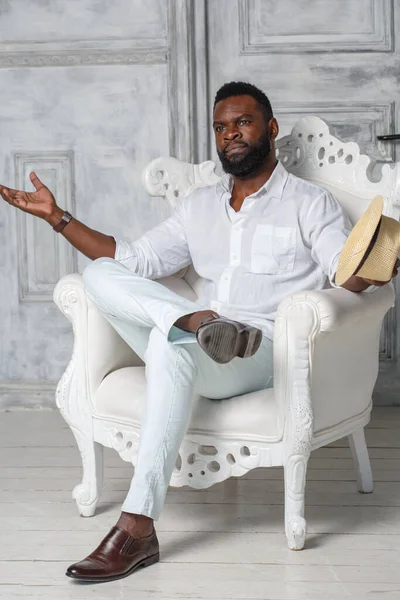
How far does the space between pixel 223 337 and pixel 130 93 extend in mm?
2015

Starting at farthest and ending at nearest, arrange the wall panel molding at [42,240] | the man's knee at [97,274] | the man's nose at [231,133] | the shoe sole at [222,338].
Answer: the wall panel molding at [42,240] < the man's nose at [231,133] < the man's knee at [97,274] < the shoe sole at [222,338]

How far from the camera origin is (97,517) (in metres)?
2.41

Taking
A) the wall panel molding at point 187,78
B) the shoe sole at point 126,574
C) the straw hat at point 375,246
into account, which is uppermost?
the wall panel molding at point 187,78

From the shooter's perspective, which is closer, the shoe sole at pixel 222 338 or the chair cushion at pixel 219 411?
the shoe sole at pixel 222 338

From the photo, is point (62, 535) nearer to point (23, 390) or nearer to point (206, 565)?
point (206, 565)

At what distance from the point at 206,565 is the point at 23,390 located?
6.32 ft

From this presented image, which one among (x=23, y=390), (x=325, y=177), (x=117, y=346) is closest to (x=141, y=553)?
(x=117, y=346)

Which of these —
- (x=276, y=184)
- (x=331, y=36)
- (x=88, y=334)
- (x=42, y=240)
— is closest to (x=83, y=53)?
(x=42, y=240)

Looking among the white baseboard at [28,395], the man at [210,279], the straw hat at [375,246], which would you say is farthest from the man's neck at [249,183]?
the white baseboard at [28,395]

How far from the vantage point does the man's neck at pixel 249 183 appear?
8.47 feet

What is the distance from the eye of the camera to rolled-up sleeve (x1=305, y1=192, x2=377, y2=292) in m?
2.33

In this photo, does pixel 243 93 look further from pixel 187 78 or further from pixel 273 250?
pixel 187 78

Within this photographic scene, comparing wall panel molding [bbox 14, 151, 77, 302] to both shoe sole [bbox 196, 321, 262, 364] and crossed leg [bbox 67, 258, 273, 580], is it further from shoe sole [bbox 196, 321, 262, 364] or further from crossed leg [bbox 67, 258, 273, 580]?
shoe sole [bbox 196, 321, 262, 364]

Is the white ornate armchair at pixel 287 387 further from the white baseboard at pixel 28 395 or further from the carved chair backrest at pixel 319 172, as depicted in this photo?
the white baseboard at pixel 28 395
